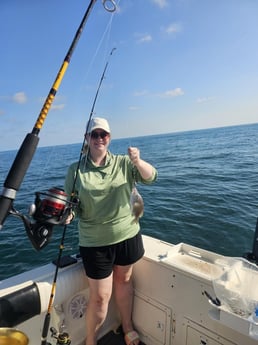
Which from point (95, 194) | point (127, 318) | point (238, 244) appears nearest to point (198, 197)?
point (238, 244)

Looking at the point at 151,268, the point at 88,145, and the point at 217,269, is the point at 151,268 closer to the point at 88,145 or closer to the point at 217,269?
the point at 217,269

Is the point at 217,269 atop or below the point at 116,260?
atop

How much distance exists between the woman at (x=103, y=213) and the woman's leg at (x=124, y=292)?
0.01m

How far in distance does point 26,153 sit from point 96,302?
5.02ft

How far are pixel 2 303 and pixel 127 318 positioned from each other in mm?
1359

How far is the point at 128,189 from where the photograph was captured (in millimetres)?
2414

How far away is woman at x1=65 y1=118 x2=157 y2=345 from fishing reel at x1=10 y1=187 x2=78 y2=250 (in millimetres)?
368

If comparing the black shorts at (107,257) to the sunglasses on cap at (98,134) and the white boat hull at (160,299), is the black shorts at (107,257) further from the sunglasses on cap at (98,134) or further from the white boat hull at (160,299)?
the sunglasses on cap at (98,134)

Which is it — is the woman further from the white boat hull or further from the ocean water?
the ocean water

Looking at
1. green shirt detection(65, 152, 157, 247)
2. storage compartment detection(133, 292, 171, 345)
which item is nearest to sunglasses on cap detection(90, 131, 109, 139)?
green shirt detection(65, 152, 157, 247)

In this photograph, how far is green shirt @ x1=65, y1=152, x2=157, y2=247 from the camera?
2.23m

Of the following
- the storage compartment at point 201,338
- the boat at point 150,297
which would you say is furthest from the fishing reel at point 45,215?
the storage compartment at point 201,338

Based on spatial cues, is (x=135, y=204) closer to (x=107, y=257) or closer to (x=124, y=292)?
(x=107, y=257)

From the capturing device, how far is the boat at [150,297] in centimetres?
171
